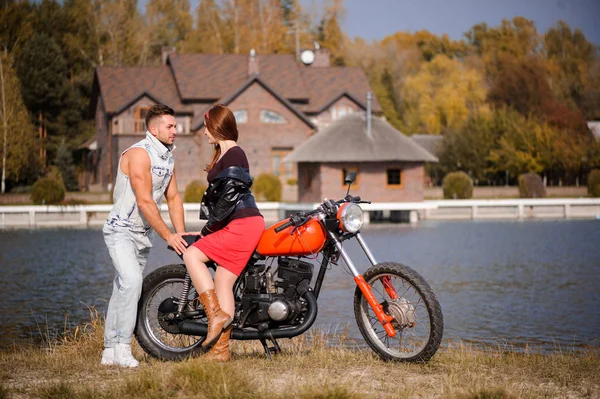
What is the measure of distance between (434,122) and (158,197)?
262 ft

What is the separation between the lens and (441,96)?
85312 millimetres

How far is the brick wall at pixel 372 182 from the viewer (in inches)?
1953

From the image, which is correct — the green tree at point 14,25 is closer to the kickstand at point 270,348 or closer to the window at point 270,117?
the window at point 270,117

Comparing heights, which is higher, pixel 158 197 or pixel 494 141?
pixel 494 141

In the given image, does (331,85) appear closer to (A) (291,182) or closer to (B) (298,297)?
(A) (291,182)

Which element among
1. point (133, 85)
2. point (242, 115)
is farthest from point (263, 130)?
point (133, 85)

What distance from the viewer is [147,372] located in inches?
271

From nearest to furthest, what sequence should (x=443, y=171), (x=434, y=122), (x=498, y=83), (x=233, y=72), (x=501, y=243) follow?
1. (x=501, y=243)
2. (x=233, y=72)
3. (x=443, y=171)
4. (x=498, y=83)
5. (x=434, y=122)

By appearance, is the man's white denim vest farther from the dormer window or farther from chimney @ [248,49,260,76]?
chimney @ [248,49,260,76]

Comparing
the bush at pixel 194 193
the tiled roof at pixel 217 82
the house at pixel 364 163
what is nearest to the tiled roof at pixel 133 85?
the tiled roof at pixel 217 82

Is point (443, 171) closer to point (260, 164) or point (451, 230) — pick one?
point (260, 164)

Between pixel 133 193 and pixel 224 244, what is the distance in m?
0.91

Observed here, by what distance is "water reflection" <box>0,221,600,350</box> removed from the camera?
15406mm

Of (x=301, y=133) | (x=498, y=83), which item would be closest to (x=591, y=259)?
(x=301, y=133)
